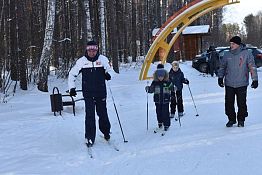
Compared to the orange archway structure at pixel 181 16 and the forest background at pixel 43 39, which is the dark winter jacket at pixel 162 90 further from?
the orange archway structure at pixel 181 16

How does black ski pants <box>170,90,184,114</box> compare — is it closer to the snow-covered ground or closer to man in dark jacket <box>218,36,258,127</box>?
the snow-covered ground

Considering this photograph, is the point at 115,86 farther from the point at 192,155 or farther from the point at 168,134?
the point at 192,155

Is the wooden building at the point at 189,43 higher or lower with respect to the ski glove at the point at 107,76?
higher

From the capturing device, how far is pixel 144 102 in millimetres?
13758

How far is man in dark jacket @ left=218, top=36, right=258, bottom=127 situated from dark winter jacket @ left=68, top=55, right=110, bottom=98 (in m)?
2.55

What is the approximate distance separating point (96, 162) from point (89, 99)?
1395 mm

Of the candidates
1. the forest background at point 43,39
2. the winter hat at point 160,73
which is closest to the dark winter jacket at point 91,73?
the winter hat at point 160,73

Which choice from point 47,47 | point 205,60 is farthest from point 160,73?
point 205,60

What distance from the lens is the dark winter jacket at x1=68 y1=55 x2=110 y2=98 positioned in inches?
285

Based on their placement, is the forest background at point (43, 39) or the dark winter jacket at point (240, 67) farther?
the forest background at point (43, 39)

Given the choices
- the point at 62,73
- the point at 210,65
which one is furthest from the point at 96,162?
the point at 210,65

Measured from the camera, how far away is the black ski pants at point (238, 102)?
8141 mm

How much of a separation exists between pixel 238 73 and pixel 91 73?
9.85 feet

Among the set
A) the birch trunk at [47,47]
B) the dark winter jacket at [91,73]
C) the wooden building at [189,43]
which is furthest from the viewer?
the wooden building at [189,43]
